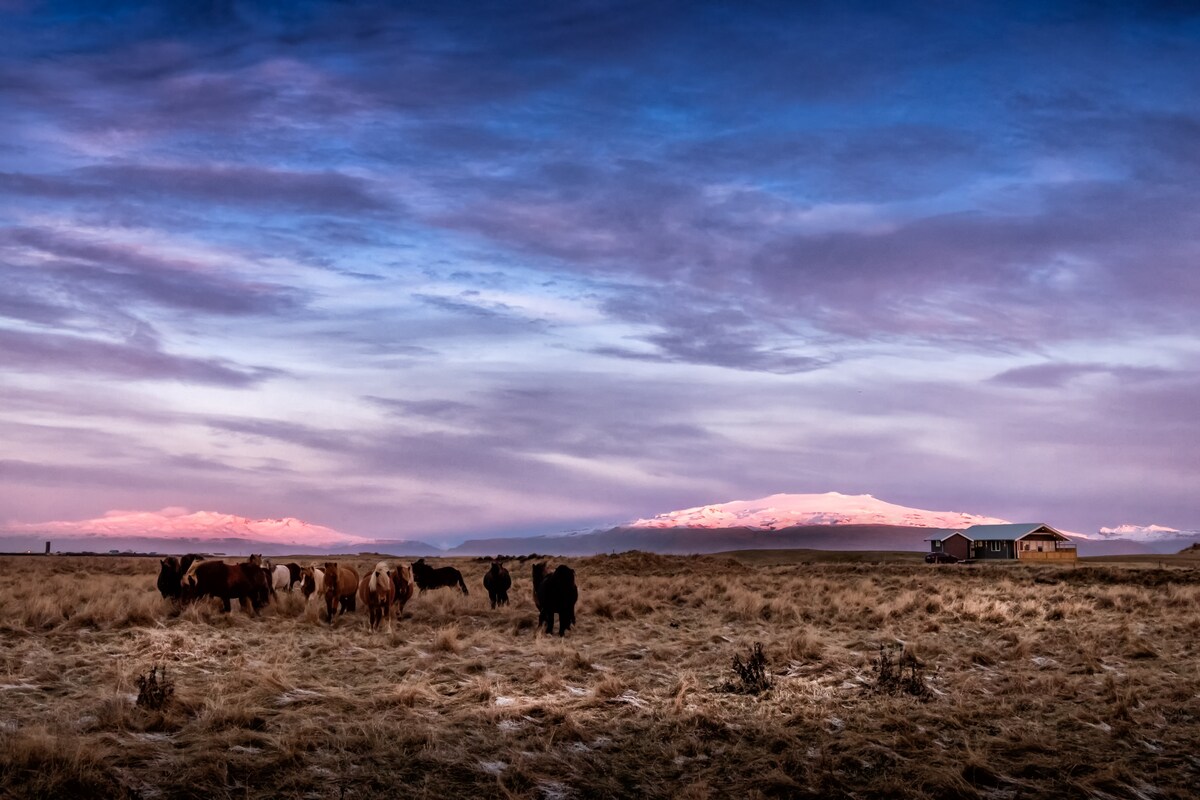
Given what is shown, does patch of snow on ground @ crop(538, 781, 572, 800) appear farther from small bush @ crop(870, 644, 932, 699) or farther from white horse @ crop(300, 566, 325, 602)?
white horse @ crop(300, 566, 325, 602)

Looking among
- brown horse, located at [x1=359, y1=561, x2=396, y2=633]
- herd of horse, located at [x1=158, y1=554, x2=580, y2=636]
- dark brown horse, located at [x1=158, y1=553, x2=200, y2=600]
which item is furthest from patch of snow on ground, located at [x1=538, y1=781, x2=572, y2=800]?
dark brown horse, located at [x1=158, y1=553, x2=200, y2=600]

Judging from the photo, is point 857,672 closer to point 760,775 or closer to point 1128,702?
point 1128,702

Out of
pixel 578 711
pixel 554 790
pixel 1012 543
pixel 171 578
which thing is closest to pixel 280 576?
pixel 171 578

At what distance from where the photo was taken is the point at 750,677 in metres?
12.4

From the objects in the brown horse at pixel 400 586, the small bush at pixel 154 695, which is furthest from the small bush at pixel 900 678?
the brown horse at pixel 400 586

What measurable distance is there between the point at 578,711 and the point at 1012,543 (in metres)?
79.8

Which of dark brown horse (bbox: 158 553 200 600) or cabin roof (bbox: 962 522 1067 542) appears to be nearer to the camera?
dark brown horse (bbox: 158 553 200 600)

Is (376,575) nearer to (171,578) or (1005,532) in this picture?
(171,578)

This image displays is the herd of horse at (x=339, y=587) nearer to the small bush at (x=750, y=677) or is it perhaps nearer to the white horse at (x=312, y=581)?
the white horse at (x=312, y=581)

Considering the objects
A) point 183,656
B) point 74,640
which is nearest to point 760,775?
point 183,656

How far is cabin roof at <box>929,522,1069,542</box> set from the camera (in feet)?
265

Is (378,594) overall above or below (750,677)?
above

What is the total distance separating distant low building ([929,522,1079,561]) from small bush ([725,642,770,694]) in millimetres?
74118

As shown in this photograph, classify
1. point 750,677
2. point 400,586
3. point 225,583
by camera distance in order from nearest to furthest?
1. point 750,677
2. point 225,583
3. point 400,586
